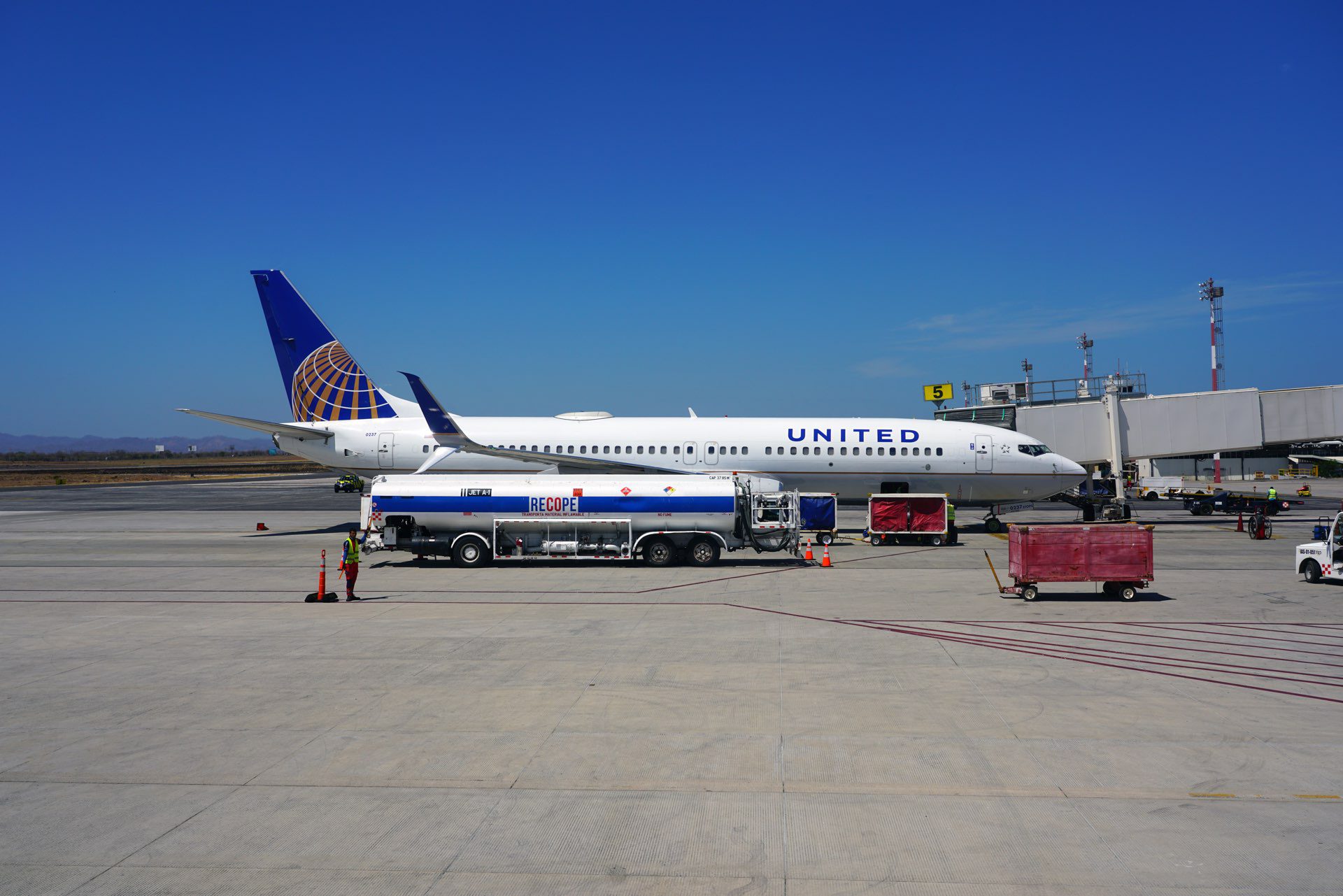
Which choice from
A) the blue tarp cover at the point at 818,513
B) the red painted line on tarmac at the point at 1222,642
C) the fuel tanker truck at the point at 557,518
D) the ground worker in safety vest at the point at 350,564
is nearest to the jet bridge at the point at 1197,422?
the blue tarp cover at the point at 818,513

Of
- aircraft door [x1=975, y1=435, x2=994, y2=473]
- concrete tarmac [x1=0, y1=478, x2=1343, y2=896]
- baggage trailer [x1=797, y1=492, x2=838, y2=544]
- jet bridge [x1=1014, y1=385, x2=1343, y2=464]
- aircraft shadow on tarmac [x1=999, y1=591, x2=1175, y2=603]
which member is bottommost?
concrete tarmac [x1=0, y1=478, x2=1343, y2=896]

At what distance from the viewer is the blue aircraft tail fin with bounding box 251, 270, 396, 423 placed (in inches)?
1662

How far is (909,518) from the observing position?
36.9 metres

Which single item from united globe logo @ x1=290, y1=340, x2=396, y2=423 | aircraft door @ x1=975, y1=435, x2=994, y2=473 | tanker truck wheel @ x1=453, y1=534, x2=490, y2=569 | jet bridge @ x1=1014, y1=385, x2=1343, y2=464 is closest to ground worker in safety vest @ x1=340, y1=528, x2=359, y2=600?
tanker truck wheel @ x1=453, y1=534, x2=490, y2=569

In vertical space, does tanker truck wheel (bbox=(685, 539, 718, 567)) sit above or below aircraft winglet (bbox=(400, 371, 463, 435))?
below

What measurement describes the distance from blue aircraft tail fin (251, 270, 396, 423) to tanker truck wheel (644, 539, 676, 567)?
64.8 feet

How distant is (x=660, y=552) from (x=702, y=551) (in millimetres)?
1429

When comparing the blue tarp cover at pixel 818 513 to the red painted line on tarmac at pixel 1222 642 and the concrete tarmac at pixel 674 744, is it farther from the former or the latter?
the red painted line on tarmac at pixel 1222 642

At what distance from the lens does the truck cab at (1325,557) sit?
2552 centimetres

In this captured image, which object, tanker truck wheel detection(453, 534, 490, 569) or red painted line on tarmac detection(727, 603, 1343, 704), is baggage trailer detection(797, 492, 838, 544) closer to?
tanker truck wheel detection(453, 534, 490, 569)

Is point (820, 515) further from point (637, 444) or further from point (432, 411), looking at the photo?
point (432, 411)

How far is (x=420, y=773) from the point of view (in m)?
10.9

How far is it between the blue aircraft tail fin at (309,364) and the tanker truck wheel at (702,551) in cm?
2066

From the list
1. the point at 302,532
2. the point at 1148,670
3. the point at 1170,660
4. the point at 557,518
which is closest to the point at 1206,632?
the point at 1170,660
